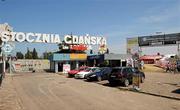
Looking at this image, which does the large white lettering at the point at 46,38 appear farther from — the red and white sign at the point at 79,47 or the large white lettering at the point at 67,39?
the red and white sign at the point at 79,47

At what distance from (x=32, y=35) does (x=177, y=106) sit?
2000 inches

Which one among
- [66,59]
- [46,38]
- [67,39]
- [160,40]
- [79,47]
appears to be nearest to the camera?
[66,59]

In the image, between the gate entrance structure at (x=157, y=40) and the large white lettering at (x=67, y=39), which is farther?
the gate entrance structure at (x=157, y=40)

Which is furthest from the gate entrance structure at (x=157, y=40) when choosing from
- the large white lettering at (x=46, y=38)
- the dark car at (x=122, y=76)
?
the dark car at (x=122, y=76)

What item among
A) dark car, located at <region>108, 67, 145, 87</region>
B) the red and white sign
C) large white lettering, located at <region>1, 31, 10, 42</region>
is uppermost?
large white lettering, located at <region>1, 31, 10, 42</region>

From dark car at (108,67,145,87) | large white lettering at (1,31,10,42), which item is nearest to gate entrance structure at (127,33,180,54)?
large white lettering at (1,31,10,42)

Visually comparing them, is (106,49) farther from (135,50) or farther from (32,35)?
(135,50)

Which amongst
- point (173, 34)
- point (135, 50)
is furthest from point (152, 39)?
point (135, 50)

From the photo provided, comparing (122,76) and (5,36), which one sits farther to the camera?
(5,36)

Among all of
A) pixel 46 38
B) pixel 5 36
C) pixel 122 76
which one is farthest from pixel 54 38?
pixel 122 76

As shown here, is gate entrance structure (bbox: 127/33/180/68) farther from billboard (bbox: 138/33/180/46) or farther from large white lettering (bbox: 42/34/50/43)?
large white lettering (bbox: 42/34/50/43)

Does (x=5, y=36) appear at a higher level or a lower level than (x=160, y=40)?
lower

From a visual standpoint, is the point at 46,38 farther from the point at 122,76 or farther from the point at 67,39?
the point at 122,76

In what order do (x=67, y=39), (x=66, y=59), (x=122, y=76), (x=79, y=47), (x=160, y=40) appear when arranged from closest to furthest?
(x=122, y=76), (x=66, y=59), (x=67, y=39), (x=79, y=47), (x=160, y=40)
